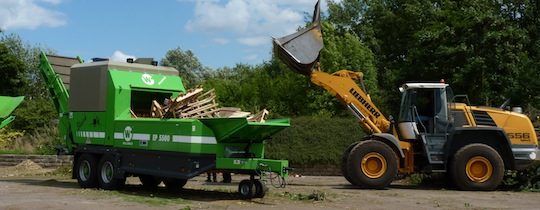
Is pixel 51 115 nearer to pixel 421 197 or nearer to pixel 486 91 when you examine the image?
pixel 486 91

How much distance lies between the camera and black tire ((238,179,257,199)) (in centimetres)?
1407

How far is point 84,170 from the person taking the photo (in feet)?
56.6

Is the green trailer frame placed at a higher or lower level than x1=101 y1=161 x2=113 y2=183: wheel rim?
higher

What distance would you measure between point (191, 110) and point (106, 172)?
281cm

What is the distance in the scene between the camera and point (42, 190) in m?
16.2

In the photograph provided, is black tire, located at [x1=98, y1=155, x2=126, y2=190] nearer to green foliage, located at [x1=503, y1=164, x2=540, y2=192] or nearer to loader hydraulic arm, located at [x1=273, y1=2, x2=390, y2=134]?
loader hydraulic arm, located at [x1=273, y1=2, x2=390, y2=134]

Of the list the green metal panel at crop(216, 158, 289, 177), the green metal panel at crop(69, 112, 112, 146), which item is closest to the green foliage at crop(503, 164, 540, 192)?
the green metal panel at crop(216, 158, 289, 177)

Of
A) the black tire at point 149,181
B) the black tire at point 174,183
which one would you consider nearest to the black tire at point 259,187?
the black tire at point 174,183

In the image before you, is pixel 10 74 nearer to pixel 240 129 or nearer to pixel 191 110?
pixel 191 110

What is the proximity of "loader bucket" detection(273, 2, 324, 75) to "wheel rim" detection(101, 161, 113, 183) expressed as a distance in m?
5.19

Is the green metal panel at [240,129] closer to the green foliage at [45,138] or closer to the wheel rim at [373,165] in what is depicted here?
the wheel rim at [373,165]

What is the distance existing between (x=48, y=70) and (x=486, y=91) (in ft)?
56.4

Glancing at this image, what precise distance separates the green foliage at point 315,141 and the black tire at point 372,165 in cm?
560

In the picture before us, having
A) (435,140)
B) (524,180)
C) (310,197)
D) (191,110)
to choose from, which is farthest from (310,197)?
(524,180)
